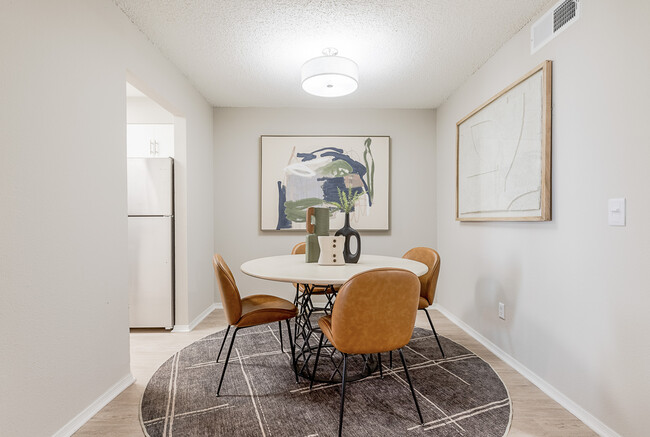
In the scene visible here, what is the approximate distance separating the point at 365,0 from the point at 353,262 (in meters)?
1.69

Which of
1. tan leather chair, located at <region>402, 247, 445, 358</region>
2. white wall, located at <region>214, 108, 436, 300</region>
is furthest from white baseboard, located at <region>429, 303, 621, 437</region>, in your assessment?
white wall, located at <region>214, 108, 436, 300</region>


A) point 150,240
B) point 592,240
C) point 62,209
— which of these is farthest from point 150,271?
point 592,240

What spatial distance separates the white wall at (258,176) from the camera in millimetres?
4145

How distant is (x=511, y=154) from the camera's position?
8.14ft

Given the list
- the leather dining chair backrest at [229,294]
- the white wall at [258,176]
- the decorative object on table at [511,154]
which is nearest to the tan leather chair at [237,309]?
the leather dining chair backrest at [229,294]

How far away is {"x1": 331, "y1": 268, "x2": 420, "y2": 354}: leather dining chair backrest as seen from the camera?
63.1 inches

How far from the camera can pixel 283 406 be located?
1.95 metres

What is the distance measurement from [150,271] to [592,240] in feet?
11.2

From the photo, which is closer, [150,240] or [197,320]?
[150,240]

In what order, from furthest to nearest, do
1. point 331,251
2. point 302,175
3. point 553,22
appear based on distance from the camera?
point 302,175
point 331,251
point 553,22

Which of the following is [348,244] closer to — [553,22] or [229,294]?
[229,294]

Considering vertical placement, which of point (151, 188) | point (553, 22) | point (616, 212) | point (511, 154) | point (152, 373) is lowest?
point (152, 373)

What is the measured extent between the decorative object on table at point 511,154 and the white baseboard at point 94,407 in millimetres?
2829

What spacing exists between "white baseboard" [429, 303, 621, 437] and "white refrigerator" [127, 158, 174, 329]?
2.89 meters
